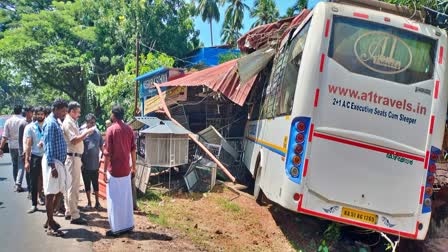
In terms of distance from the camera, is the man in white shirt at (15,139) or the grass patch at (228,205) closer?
the grass patch at (228,205)

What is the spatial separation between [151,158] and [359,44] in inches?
203

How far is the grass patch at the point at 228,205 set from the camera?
7186 mm

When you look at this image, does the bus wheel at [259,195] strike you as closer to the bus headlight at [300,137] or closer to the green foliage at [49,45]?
the bus headlight at [300,137]

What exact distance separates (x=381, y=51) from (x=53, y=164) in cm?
455

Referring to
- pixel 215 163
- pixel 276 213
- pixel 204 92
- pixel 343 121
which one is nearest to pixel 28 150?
pixel 215 163

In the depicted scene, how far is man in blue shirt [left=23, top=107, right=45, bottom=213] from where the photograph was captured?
6078mm

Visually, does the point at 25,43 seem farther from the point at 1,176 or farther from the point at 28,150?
the point at 28,150

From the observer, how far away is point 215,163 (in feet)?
28.7

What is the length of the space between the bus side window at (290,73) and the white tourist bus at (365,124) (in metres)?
0.36

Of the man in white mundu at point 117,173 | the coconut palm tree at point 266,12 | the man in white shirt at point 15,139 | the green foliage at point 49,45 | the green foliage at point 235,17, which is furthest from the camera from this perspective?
the green foliage at point 235,17

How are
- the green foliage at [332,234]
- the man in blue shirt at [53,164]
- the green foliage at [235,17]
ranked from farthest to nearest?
the green foliage at [235,17] → the green foliage at [332,234] → the man in blue shirt at [53,164]

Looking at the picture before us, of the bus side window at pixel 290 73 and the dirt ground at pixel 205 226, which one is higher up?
the bus side window at pixel 290 73

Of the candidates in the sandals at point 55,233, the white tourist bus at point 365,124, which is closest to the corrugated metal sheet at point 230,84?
the white tourist bus at point 365,124

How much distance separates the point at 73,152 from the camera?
5547mm
